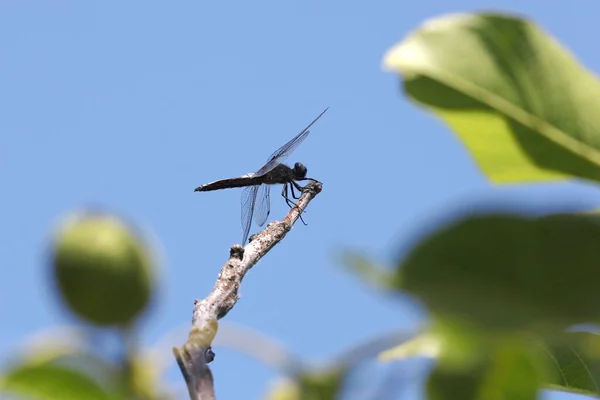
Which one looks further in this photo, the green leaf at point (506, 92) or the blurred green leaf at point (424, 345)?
the green leaf at point (506, 92)

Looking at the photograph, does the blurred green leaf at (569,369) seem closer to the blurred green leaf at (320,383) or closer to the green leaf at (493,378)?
the green leaf at (493,378)

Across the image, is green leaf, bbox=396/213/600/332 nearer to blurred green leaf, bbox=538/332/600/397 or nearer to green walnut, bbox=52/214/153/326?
green walnut, bbox=52/214/153/326

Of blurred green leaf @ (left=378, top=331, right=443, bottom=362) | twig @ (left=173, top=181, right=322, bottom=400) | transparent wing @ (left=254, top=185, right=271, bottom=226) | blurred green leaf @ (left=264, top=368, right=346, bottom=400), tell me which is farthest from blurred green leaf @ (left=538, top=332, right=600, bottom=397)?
transparent wing @ (left=254, top=185, right=271, bottom=226)

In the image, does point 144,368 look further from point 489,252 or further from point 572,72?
point 572,72

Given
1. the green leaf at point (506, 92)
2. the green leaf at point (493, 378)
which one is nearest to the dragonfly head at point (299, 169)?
the green leaf at point (506, 92)

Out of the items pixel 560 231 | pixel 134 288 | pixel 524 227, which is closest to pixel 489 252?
pixel 524 227

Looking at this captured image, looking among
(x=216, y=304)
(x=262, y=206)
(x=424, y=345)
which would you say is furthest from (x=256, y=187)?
(x=424, y=345)
